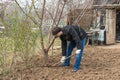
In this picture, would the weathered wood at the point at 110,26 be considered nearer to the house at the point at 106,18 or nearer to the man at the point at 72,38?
the house at the point at 106,18

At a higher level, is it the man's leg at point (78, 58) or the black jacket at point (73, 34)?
the black jacket at point (73, 34)

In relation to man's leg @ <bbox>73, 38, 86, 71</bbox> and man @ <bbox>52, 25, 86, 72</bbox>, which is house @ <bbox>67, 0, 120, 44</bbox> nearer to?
man @ <bbox>52, 25, 86, 72</bbox>

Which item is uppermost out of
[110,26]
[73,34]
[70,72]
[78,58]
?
[73,34]

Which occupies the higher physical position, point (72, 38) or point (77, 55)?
point (72, 38)

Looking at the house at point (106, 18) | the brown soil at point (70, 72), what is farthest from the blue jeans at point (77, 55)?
the house at point (106, 18)

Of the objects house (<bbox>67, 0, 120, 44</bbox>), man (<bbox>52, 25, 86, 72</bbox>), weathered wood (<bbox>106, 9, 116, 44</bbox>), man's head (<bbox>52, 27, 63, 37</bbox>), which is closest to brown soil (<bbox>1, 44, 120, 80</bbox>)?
man (<bbox>52, 25, 86, 72</bbox>)

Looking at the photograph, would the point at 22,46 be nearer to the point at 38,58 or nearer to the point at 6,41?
the point at 6,41

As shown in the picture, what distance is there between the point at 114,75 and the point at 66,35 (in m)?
1.57

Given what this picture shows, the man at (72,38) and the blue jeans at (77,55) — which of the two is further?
the blue jeans at (77,55)

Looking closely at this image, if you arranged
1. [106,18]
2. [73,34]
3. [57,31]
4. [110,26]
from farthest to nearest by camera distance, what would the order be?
1. [106,18]
2. [110,26]
3. [73,34]
4. [57,31]

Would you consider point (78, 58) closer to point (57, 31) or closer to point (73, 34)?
point (73, 34)

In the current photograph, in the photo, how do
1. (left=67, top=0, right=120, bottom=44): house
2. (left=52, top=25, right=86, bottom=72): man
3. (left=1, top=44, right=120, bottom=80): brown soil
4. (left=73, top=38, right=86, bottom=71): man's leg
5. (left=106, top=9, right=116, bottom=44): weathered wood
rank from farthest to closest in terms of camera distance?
(left=106, top=9, right=116, bottom=44): weathered wood, (left=67, top=0, right=120, bottom=44): house, (left=73, top=38, right=86, bottom=71): man's leg, (left=52, top=25, right=86, bottom=72): man, (left=1, top=44, right=120, bottom=80): brown soil

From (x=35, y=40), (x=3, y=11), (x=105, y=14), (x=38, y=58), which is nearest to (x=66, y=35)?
(x=35, y=40)

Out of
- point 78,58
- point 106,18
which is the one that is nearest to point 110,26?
point 106,18
